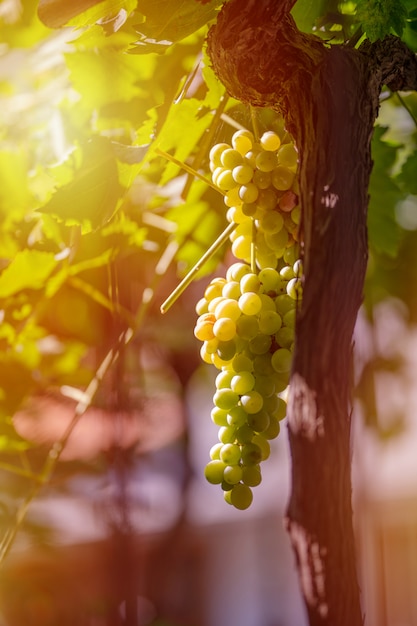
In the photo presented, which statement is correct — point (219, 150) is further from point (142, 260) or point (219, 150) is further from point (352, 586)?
point (142, 260)

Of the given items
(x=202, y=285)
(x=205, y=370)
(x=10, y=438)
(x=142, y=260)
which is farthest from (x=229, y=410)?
(x=202, y=285)

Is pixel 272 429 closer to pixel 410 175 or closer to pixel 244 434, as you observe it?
pixel 244 434

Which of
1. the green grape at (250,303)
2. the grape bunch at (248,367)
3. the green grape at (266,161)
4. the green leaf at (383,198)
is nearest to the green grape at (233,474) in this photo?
the grape bunch at (248,367)

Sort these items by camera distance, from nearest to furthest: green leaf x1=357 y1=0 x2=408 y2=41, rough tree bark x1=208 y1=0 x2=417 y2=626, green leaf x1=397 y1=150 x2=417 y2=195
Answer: rough tree bark x1=208 y1=0 x2=417 y2=626
green leaf x1=357 y1=0 x2=408 y2=41
green leaf x1=397 y1=150 x2=417 y2=195

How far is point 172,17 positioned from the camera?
18.4 inches

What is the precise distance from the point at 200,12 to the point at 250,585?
4.88 metres

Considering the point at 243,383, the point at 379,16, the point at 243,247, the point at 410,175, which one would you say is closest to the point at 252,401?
the point at 243,383

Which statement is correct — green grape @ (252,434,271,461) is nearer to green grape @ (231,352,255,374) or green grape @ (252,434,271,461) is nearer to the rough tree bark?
green grape @ (231,352,255,374)

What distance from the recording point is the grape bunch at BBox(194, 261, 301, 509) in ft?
1.51

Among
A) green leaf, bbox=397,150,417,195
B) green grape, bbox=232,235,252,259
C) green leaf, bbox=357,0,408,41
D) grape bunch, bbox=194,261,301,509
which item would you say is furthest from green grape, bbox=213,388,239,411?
green leaf, bbox=397,150,417,195

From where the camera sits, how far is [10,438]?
876 millimetres

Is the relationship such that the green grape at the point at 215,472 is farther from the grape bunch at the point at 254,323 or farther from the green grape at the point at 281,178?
the green grape at the point at 281,178

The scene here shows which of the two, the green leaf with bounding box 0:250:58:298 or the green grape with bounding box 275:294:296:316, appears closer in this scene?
the green grape with bounding box 275:294:296:316

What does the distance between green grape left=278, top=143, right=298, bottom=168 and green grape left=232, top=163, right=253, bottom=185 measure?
2cm
